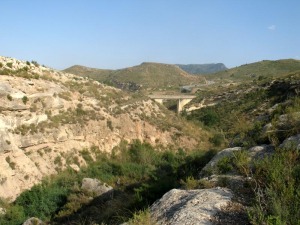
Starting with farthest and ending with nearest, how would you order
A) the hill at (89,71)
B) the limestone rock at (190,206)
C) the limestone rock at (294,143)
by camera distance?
the hill at (89,71), the limestone rock at (294,143), the limestone rock at (190,206)

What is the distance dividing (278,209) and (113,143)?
73.1 ft

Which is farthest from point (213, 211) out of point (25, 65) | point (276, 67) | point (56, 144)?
point (276, 67)

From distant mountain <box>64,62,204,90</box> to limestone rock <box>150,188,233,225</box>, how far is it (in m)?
88.7

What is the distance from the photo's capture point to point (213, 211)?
524 centimetres

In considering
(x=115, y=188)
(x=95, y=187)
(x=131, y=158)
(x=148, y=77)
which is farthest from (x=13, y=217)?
(x=148, y=77)

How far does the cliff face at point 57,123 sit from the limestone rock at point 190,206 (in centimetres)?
1449

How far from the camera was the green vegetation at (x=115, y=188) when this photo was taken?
8.51 metres

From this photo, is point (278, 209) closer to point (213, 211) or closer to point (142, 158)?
point (213, 211)

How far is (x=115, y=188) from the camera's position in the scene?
15.8m

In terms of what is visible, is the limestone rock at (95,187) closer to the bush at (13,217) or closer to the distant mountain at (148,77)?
the bush at (13,217)

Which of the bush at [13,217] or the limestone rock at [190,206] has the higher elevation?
the limestone rock at [190,206]

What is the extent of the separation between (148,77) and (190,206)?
349 ft

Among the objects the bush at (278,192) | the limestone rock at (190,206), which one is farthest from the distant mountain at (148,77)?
the bush at (278,192)

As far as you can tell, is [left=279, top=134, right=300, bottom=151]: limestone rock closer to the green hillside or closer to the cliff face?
the cliff face
